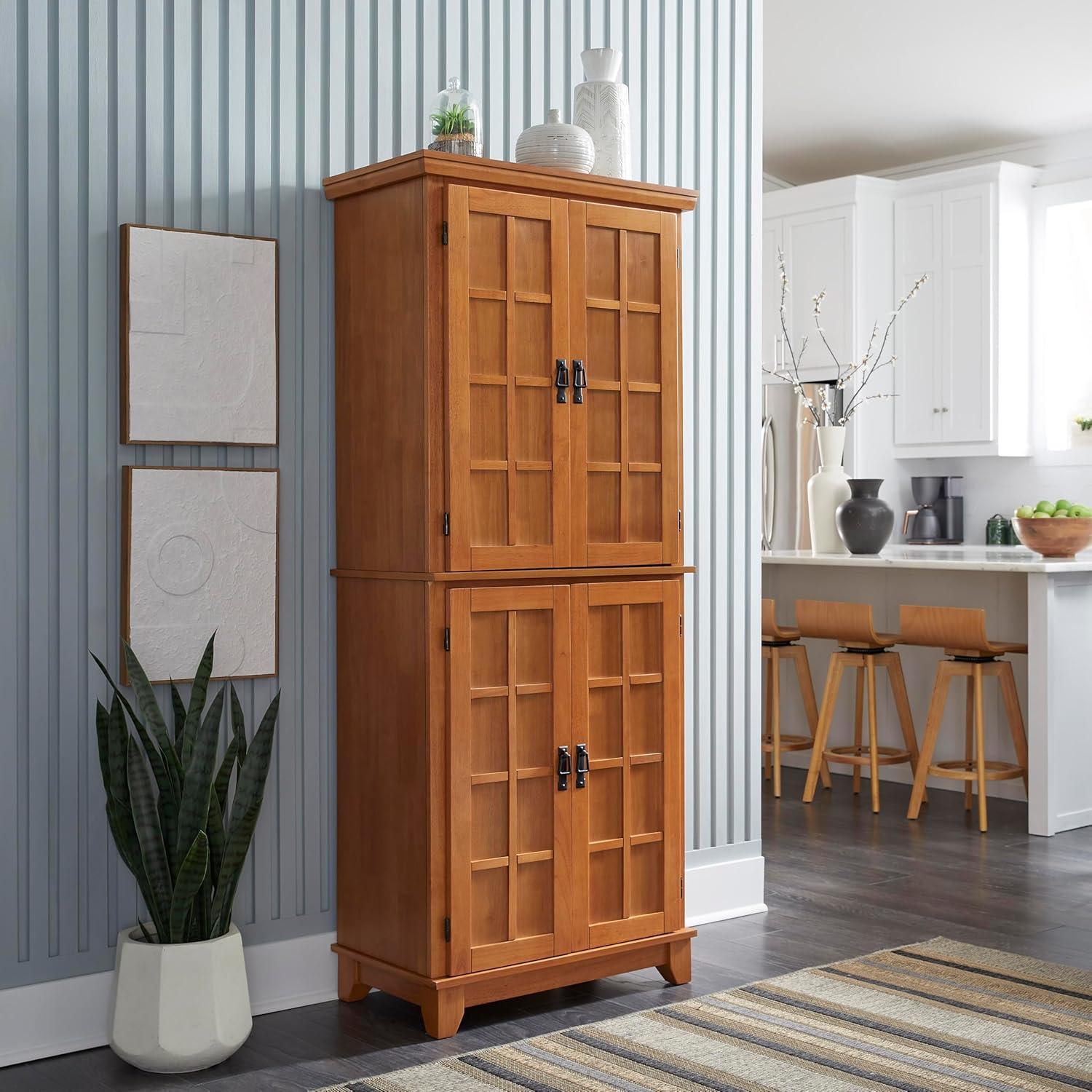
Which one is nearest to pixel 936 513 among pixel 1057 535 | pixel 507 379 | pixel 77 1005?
pixel 1057 535

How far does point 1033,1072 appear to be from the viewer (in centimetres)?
286

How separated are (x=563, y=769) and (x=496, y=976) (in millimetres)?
468

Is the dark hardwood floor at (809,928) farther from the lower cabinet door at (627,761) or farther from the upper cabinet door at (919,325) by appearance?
the upper cabinet door at (919,325)

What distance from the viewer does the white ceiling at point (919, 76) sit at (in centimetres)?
620

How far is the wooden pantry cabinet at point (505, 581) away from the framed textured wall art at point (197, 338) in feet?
0.66

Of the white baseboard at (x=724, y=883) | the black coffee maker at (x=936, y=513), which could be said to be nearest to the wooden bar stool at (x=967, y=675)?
the white baseboard at (x=724, y=883)

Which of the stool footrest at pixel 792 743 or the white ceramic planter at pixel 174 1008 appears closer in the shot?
the white ceramic planter at pixel 174 1008

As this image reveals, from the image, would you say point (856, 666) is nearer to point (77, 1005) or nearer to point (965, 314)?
point (965, 314)

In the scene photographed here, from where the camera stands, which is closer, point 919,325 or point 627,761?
point 627,761

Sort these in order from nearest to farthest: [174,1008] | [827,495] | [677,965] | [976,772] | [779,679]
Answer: [174,1008] → [677,965] → [976,772] → [779,679] → [827,495]

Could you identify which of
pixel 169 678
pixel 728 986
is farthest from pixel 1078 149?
pixel 169 678

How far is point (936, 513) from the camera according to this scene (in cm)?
773

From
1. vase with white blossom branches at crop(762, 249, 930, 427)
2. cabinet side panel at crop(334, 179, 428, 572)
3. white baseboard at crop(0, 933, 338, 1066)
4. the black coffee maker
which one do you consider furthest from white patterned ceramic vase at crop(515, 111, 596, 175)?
the black coffee maker

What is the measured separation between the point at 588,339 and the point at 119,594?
3.86 ft
